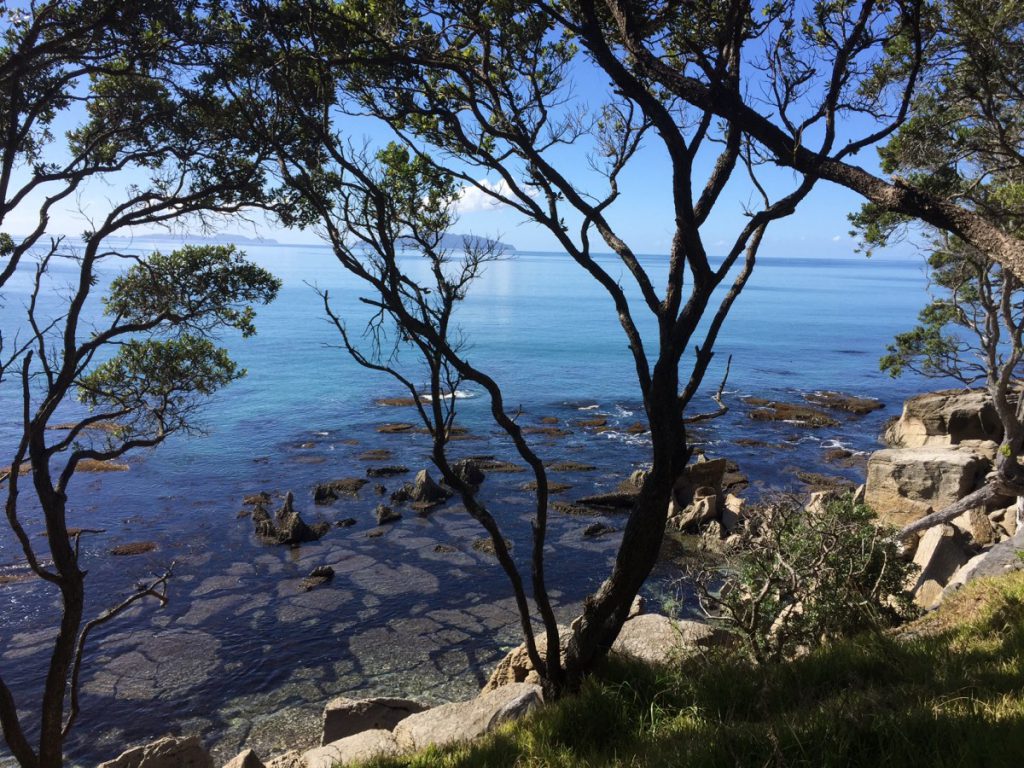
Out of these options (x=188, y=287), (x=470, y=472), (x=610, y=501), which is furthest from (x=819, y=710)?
(x=470, y=472)

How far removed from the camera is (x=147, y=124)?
10031 mm

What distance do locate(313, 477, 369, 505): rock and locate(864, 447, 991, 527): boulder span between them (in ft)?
50.1

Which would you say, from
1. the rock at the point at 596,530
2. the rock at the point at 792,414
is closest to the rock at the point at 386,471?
the rock at the point at 596,530

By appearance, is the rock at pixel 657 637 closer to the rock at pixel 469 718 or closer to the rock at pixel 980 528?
the rock at pixel 469 718

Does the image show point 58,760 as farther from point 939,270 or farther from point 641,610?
point 939,270

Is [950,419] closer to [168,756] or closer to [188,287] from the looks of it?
[188,287]

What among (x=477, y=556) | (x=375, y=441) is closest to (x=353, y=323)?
(x=375, y=441)

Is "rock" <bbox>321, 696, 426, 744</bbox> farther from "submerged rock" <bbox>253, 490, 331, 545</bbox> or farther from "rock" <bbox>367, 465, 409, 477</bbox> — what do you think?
"rock" <bbox>367, 465, 409, 477</bbox>

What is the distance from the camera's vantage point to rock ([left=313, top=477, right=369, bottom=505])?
22250 millimetres

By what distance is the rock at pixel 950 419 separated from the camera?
21844 mm

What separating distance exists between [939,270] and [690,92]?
1680cm

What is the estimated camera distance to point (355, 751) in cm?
700

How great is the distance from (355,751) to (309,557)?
11796 millimetres

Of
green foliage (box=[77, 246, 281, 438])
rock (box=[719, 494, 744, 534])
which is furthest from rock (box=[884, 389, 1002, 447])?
green foliage (box=[77, 246, 281, 438])
